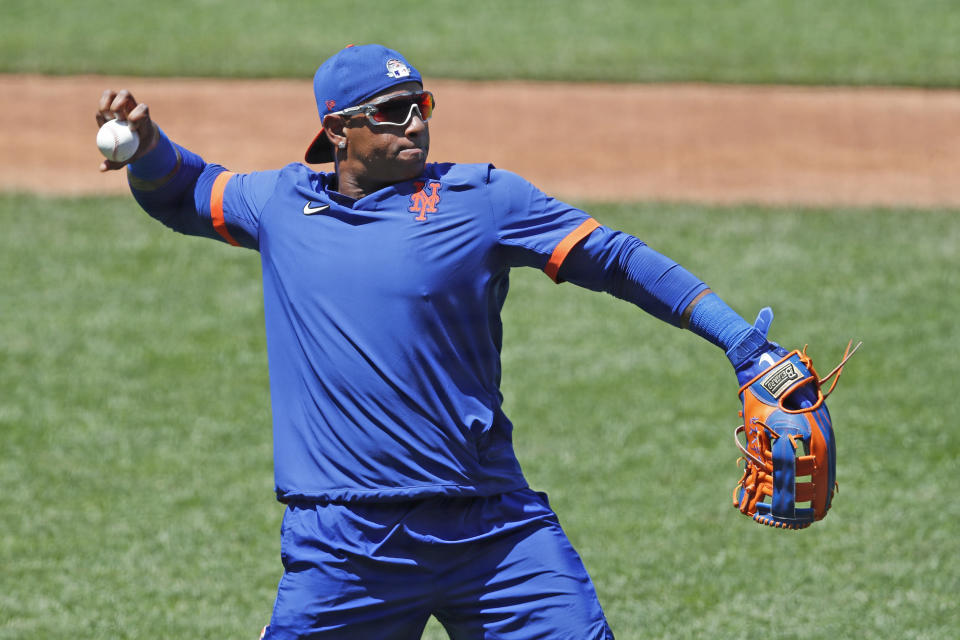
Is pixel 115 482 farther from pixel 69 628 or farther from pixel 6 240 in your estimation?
pixel 6 240

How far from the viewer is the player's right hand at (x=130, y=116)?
382cm

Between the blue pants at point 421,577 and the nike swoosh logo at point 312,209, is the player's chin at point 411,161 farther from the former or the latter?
the blue pants at point 421,577

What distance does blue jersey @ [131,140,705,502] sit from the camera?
359 centimetres

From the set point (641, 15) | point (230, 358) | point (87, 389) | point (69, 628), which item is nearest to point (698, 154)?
point (641, 15)

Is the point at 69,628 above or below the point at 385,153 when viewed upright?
below

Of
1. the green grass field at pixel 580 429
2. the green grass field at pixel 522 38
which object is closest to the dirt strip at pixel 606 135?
the green grass field at pixel 522 38

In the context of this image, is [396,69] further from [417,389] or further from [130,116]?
[417,389]

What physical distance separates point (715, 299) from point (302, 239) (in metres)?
1.10

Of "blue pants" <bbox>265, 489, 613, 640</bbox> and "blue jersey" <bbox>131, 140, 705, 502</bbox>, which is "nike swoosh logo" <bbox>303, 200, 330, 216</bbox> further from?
"blue pants" <bbox>265, 489, 613, 640</bbox>

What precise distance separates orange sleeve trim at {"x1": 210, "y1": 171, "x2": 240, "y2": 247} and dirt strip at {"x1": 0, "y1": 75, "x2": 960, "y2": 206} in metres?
7.36

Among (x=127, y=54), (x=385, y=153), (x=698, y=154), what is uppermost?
(x=127, y=54)

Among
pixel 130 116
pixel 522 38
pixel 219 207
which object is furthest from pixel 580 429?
pixel 522 38

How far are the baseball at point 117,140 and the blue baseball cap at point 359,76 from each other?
527mm

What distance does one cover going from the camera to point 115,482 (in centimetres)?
709
